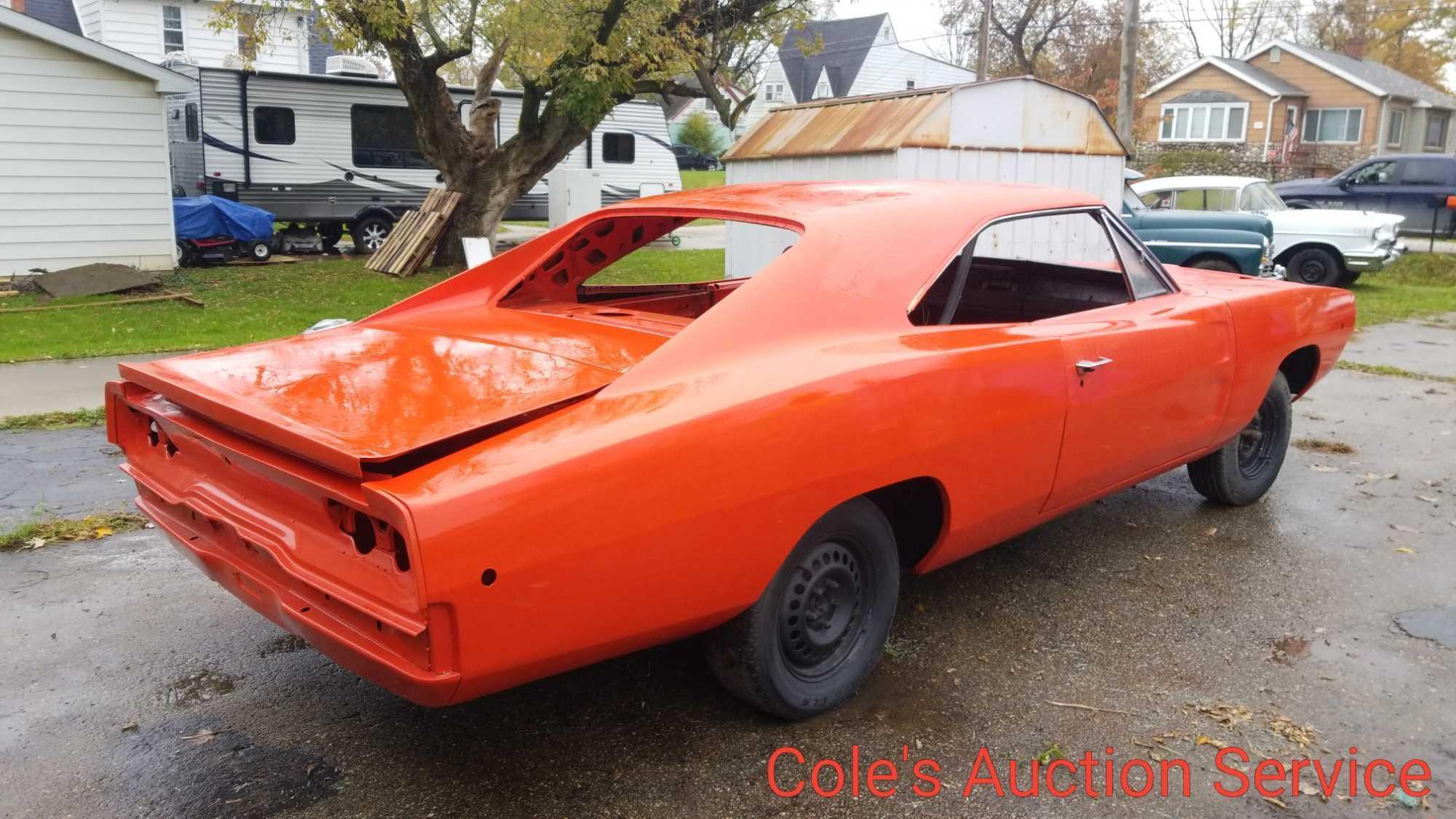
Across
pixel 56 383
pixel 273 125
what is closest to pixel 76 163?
pixel 273 125

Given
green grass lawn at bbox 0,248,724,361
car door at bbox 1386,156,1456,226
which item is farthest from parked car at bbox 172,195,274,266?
car door at bbox 1386,156,1456,226

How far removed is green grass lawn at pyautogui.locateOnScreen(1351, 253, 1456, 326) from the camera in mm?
12609

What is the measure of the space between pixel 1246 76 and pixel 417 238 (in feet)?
107

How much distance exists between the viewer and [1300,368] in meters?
5.35

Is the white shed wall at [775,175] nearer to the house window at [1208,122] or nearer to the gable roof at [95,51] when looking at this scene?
the gable roof at [95,51]

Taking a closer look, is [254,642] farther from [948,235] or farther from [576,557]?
[948,235]

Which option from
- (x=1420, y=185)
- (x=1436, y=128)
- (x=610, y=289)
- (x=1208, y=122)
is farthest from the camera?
(x=1436, y=128)

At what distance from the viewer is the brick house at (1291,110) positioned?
122ft

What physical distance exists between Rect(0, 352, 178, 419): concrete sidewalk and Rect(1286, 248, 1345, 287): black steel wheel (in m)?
13.2

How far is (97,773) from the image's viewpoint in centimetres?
290

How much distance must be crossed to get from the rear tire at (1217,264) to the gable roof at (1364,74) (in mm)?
29514

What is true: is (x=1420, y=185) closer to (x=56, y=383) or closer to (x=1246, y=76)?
(x=1246, y=76)

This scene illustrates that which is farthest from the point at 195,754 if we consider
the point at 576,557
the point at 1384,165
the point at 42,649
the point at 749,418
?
the point at 1384,165

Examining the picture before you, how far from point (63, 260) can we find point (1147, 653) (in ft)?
45.3
